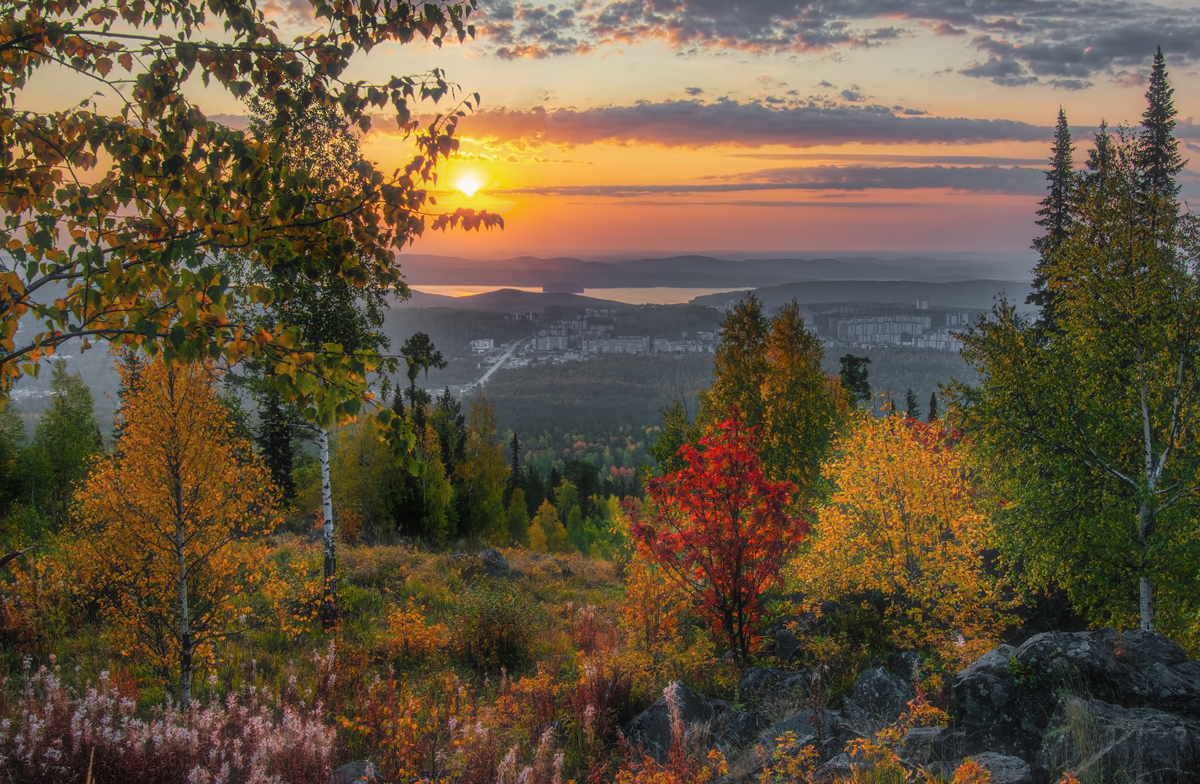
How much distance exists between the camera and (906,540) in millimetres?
14125

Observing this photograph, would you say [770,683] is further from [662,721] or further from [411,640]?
[411,640]

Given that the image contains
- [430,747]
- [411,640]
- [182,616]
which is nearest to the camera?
[430,747]

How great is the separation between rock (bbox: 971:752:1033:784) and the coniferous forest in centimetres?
3

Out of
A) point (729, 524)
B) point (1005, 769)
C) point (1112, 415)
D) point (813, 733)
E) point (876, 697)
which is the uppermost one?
point (1112, 415)

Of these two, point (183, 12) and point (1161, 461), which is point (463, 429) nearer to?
point (1161, 461)

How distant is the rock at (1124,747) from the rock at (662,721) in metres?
3.73

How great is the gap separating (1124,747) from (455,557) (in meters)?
19.2

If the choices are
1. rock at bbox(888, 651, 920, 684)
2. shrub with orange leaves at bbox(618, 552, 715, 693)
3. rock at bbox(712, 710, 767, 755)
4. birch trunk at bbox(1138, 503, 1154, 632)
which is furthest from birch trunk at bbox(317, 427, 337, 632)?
birch trunk at bbox(1138, 503, 1154, 632)

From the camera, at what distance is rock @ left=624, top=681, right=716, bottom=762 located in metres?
8.48

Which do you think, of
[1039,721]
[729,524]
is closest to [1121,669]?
[1039,721]

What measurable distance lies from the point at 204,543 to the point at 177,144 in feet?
24.3

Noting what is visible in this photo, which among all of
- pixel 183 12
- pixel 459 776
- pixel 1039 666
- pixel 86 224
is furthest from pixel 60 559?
pixel 1039 666

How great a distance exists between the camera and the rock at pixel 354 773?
570 cm

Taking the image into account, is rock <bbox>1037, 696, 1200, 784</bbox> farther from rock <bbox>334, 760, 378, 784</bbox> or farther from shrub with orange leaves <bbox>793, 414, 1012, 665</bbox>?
shrub with orange leaves <bbox>793, 414, 1012, 665</bbox>
